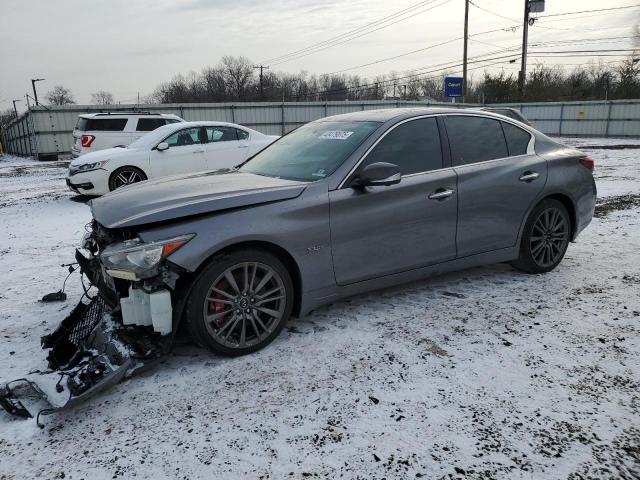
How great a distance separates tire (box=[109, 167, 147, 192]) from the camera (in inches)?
360

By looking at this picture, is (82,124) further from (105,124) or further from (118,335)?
(118,335)

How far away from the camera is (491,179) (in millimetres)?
4273

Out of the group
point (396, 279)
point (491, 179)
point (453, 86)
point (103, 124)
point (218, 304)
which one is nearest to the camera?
point (218, 304)

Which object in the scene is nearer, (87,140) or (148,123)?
(87,140)

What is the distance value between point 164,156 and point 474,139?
689cm

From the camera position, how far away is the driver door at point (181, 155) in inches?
374

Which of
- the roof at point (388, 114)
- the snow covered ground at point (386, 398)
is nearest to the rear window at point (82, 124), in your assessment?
the snow covered ground at point (386, 398)

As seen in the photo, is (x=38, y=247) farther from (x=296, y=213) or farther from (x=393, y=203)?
(x=393, y=203)

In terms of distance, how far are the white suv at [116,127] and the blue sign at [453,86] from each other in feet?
89.5

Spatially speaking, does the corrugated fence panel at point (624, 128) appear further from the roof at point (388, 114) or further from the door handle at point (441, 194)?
the door handle at point (441, 194)

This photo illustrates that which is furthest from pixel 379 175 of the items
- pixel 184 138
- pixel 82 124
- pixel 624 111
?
pixel 624 111

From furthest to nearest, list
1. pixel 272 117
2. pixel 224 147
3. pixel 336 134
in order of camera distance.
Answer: pixel 272 117 → pixel 224 147 → pixel 336 134

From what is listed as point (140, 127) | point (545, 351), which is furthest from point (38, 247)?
point (140, 127)

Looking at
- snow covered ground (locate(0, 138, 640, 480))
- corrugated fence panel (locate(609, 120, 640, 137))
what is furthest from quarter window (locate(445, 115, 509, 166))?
corrugated fence panel (locate(609, 120, 640, 137))
